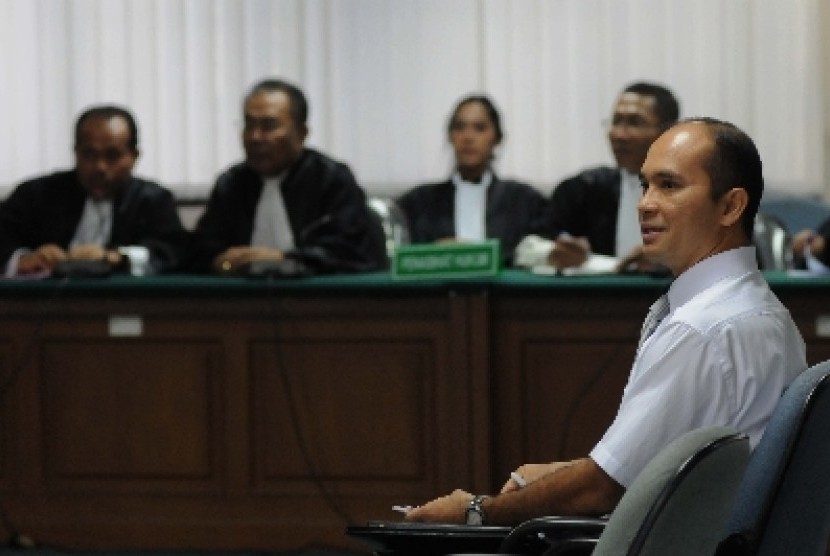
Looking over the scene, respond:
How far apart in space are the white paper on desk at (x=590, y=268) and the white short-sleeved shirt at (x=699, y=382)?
287cm

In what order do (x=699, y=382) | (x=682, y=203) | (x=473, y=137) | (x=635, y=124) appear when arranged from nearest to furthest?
(x=699, y=382) → (x=682, y=203) → (x=635, y=124) → (x=473, y=137)

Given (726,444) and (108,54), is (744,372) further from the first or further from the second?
→ (108,54)

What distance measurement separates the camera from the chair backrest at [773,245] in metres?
6.35

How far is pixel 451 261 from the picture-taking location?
5.30 meters

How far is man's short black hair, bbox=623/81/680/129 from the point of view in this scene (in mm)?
6570

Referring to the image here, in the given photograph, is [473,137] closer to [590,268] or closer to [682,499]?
[590,268]

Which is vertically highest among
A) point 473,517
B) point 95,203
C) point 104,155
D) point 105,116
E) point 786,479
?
point 105,116

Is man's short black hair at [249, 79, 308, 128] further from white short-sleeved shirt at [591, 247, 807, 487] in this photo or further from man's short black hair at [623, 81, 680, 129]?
white short-sleeved shirt at [591, 247, 807, 487]

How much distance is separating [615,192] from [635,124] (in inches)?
13.9

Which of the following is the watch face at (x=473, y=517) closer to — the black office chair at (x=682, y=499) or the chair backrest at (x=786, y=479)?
the chair backrest at (x=786, y=479)

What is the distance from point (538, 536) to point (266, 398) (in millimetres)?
2895

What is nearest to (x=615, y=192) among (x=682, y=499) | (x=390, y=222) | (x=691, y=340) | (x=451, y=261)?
(x=390, y=222)

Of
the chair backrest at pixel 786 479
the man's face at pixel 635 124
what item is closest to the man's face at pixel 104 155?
the man's face at pixel 635 124

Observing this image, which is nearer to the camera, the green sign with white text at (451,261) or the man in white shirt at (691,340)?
the man in white shirt at (691,340)
